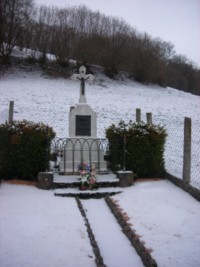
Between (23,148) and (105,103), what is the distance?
16482 millimetres

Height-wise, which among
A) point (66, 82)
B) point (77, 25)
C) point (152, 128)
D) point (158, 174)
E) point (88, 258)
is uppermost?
point (77, 25)

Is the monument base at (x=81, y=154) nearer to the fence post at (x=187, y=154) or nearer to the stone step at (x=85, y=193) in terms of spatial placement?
the stone step at (x=85, y=193)

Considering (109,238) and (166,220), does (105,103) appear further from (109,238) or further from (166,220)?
(109,238)

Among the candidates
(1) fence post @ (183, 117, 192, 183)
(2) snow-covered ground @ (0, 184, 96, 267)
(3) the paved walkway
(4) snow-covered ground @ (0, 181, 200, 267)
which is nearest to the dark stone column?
(4) snow-covered ground @ (0, 181, 200, 267)

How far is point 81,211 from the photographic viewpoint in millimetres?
6449

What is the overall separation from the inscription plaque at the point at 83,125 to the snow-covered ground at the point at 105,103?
306cm

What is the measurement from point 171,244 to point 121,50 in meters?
35.1

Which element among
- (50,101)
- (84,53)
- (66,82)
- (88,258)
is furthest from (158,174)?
(84,53)

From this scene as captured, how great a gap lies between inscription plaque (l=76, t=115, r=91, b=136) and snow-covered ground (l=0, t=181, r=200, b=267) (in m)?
2.52

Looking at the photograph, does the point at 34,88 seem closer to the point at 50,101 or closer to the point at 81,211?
the point at 50,101

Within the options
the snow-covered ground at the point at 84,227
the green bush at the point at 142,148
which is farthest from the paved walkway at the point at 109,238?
the green bush at the point at 142,148

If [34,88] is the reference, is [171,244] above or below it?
below

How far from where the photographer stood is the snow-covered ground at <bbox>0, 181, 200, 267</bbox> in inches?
172

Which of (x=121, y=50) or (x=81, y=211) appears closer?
(x=81, y=211)
